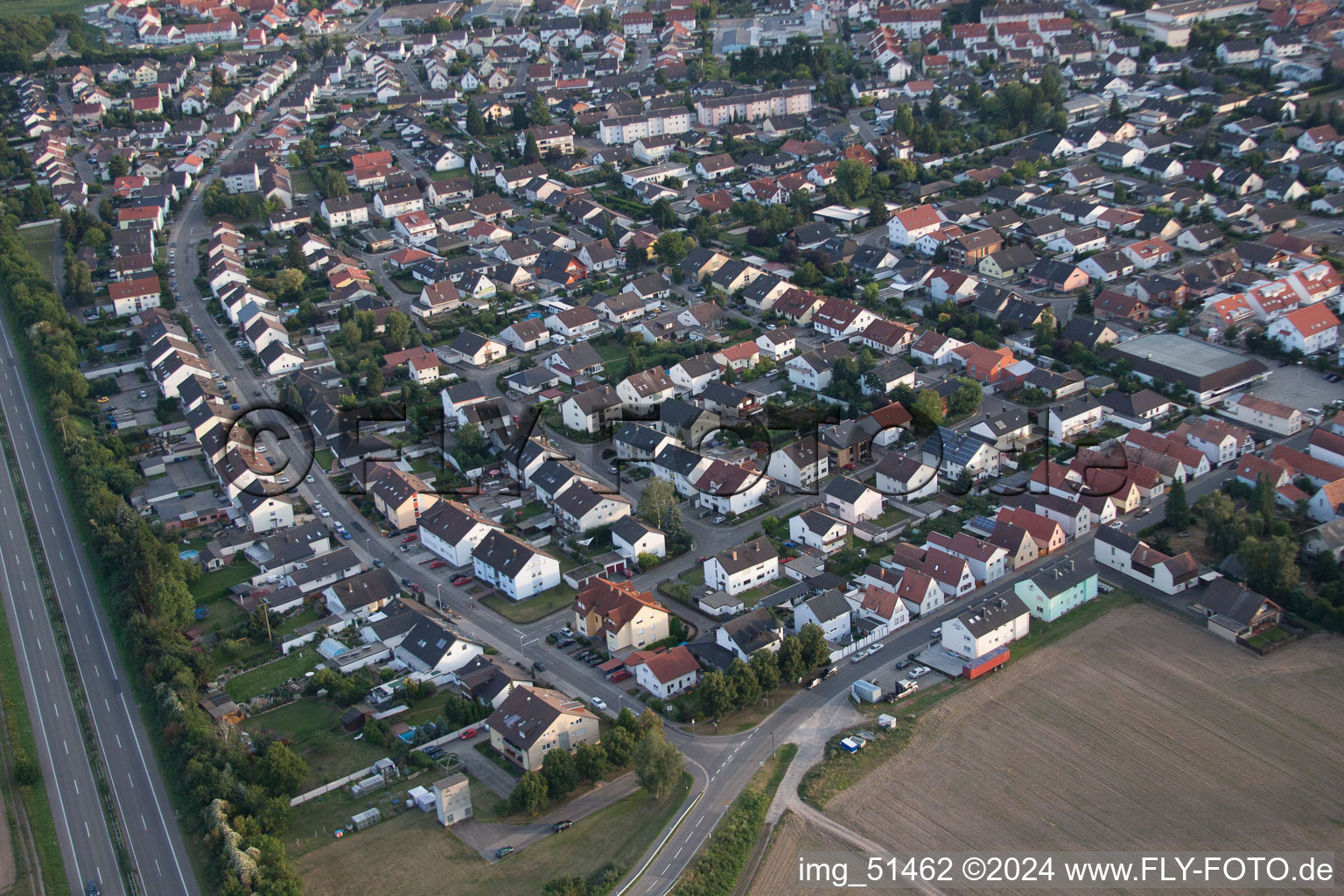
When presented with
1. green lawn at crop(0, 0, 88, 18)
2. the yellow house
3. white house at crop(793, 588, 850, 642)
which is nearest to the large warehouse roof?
white house at crop(793, 588, 850, 642)

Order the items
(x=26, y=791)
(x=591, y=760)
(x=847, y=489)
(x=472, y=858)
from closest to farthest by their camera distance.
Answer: (x=472, y=858) → (x=591, y=760) → (x=26, y=791) → (x=847, y=489)

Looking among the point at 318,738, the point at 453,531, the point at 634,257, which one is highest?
the point at 634,257

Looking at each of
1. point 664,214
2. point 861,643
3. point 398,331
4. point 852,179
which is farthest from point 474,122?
point 861,643

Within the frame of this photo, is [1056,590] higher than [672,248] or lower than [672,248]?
lower

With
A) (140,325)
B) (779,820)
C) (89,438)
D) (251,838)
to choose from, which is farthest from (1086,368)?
(140,325)

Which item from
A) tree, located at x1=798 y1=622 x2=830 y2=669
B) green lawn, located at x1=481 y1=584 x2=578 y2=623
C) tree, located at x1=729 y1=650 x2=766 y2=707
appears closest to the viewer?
tree, located at x1=729 y1=650 x2=766 y2=707

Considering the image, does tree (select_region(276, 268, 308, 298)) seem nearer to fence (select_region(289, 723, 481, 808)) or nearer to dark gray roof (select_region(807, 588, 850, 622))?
fence (select_region(289, 723, 481, 808))

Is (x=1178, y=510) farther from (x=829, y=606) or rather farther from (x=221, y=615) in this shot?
(x=221, y=615)
